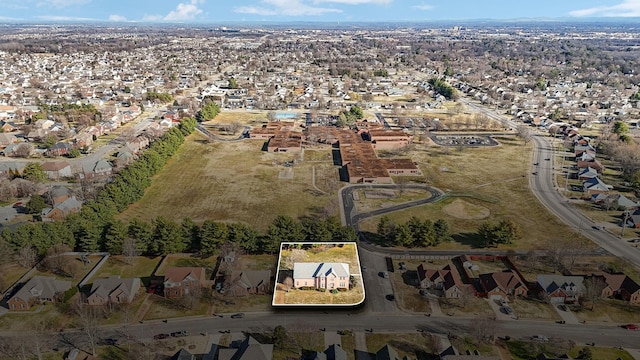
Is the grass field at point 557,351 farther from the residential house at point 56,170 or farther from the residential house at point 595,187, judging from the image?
the residential house at point 56,170

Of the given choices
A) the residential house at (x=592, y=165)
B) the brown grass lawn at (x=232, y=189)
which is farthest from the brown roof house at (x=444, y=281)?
Result: the residential house at (x=592, y=165)

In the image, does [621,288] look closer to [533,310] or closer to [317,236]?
[533,310]

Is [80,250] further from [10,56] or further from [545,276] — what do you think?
[10,56]

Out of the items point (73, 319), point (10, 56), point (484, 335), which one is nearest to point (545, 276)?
point (484, 335)

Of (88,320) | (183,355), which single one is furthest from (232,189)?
A: (183,355)

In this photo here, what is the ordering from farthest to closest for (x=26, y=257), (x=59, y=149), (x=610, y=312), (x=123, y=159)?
(x=59, y=149) < (x=123, y=159) < (x=26, y=257) < (x=610, y=312)
